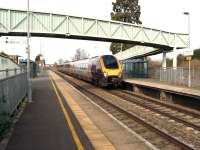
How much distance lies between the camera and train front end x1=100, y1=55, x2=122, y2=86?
34.7 meters

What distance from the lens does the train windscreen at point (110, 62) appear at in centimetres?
3532

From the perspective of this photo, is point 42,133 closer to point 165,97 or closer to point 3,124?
point 3,124

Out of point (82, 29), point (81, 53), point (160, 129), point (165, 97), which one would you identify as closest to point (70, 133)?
point (160, 129)

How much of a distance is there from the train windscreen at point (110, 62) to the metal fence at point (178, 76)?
5142 mm

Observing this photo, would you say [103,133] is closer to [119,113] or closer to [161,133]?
[161,133]

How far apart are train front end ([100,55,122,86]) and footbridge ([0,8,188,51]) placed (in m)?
8.95

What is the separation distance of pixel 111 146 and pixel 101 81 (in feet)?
84.4

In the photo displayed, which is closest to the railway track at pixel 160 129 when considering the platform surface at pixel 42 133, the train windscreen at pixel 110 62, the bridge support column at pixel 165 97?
the platform surface at pixel 42 133

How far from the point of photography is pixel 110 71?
114ft

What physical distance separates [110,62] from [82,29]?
10.8m

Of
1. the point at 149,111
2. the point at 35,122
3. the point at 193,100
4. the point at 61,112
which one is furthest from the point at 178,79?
the point at 35,122

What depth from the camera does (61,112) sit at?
17828 mm

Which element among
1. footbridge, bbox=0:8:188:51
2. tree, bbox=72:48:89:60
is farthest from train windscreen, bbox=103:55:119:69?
tree, bbox=72:48:89:60

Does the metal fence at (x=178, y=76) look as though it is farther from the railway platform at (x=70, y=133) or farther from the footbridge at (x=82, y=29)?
the railway platform at (x=70, y=133)
